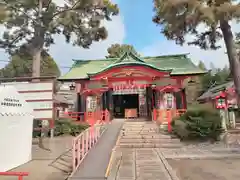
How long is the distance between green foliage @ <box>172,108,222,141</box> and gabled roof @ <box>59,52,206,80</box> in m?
4.87

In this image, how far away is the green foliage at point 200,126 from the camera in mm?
10758

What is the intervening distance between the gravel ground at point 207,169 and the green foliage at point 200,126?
2701 mm

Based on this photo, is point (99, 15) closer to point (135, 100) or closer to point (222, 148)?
point (135, 100)

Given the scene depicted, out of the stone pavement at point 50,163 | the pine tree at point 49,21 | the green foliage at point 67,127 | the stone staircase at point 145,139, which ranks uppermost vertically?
the pine tree at point 49,21

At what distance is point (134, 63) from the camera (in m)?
15.6

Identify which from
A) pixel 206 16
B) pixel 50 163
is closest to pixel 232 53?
pixel 206 16

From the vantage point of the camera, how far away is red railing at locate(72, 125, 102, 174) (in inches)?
277

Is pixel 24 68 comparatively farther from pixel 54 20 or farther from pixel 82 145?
pixel 82 145

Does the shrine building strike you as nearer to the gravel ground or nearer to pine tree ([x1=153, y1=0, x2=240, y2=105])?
pine tree ([x1=153, y1=0, x2=240, y2=105])

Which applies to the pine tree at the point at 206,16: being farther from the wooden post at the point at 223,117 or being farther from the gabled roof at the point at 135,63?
the gabled roof at the point at 135,63

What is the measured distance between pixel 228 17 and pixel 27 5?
13.2 m

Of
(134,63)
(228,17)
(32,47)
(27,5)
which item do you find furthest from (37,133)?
(228,17)

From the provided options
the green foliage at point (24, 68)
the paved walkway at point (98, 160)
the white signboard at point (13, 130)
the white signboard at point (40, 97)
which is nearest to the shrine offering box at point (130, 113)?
the paved walkway at point (98, 160)

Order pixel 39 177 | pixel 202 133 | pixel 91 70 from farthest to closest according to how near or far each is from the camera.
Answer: pixel 91 70 < pixel 202 133 < pixel 39 177
